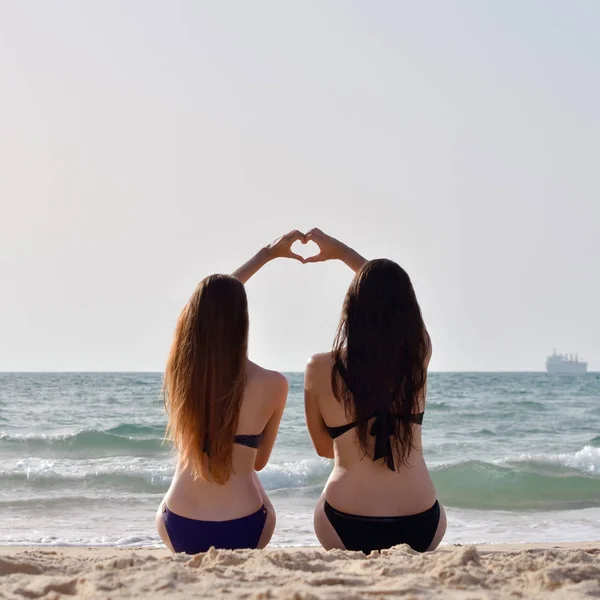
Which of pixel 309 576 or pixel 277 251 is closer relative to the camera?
pixel 309 576

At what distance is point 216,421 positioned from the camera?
151 inches

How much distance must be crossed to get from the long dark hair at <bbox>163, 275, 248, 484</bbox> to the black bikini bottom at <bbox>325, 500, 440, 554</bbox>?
A: 576 millimetres

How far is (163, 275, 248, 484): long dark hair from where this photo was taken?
3.85 m

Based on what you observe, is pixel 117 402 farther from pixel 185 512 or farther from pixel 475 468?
pixel 185 512

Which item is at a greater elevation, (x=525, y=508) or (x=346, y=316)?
(x=346, y=316)

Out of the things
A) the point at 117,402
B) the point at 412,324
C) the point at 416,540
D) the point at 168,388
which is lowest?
the point at 117,402

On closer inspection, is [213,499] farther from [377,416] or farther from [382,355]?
[382,355]

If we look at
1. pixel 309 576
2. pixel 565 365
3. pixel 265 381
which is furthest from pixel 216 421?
pixel 565 365

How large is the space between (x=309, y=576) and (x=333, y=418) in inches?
42.8

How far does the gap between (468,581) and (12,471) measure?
893 centimetres

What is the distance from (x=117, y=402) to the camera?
22906 millimetres

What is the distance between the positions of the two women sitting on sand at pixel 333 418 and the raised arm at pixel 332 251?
2.24ft

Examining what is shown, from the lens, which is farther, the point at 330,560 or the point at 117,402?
the point at 117,402

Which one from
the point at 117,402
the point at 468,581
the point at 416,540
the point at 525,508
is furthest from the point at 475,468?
the point at 117,402
